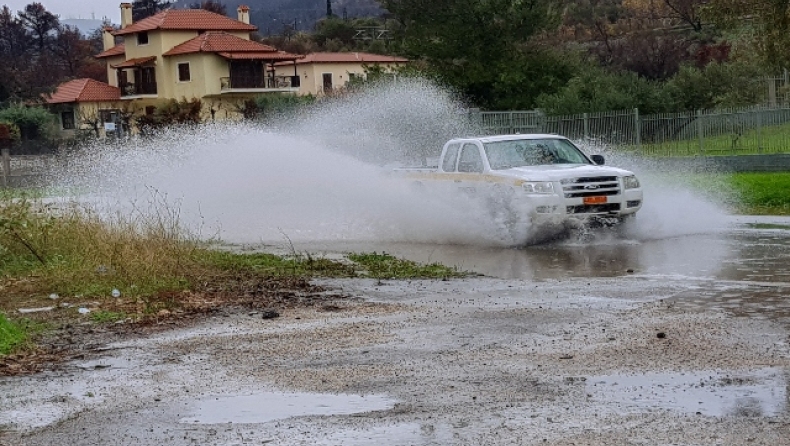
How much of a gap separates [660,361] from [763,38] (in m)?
21.3

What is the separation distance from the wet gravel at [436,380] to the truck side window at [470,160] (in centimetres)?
789

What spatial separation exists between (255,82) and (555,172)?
6476cm

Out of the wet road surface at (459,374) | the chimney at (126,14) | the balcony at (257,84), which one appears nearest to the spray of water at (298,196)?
the wet road surface at (459,374)

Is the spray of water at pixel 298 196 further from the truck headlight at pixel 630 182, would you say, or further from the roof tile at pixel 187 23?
the roof tile at pixel 187 23

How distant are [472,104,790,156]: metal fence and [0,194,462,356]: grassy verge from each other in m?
20.2

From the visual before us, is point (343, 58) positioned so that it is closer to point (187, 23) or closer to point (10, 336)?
point (187, 23)

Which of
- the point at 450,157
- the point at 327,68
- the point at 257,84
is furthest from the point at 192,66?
the point at 450,157

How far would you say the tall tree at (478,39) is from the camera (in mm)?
61531

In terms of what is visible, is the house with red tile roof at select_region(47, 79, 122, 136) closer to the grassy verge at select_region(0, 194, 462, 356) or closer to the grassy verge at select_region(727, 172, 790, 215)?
the grassy verge at select_region(727, 172, 790, 215)

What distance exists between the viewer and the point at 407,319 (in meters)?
11.7

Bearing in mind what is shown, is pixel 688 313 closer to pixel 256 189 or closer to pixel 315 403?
pixel 315 403

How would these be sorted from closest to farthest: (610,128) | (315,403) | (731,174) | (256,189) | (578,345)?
1. (315,403)
2. (578,345)
3. (256,189)
4. (731,174)
5. (610,128)

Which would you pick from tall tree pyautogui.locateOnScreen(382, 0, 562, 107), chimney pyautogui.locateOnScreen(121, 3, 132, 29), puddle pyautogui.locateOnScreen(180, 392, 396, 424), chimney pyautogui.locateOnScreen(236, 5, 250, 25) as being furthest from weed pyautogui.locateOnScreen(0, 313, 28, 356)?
chimney pyautogui.locateOnScreen(121, 3, 132, 29)

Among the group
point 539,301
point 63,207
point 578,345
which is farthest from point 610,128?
point 578,345
